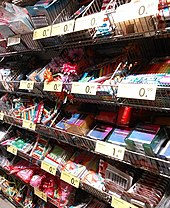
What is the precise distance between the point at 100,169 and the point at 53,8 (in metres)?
0.91

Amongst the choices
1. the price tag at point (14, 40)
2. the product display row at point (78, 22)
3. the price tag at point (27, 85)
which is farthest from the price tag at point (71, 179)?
the price tag at point (14, 40)

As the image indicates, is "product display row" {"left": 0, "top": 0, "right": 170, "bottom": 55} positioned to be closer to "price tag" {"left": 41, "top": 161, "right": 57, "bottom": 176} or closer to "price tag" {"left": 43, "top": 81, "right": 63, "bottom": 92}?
"price tag" {"left": 43, "top": 81, "right": 63, "bottom": 92}

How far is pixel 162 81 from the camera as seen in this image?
1004 millimetres

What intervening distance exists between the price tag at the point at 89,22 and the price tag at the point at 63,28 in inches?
1.5

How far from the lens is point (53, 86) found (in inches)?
57.6

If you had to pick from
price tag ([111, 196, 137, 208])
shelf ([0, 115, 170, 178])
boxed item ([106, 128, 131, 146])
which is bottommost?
price tag ([111, 196, 137, 208])

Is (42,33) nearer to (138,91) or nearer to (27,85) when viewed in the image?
(27,85)

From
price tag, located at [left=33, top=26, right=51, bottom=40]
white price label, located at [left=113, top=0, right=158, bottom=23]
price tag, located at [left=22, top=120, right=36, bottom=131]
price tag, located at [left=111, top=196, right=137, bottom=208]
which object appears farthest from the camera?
price tag, located at [left=22, top=120, right=36, bottom=131]

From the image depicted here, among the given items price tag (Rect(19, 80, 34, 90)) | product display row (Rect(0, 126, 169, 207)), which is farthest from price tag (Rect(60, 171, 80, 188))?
price tag (Rect(19, 80, 34, 90))

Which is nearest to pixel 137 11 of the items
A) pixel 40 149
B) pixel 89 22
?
pixel 89 22

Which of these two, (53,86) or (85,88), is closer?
(85,88)

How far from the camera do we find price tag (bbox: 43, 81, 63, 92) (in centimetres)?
142

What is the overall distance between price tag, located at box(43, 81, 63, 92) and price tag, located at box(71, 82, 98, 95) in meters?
0.12

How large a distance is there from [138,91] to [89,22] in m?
0.37
